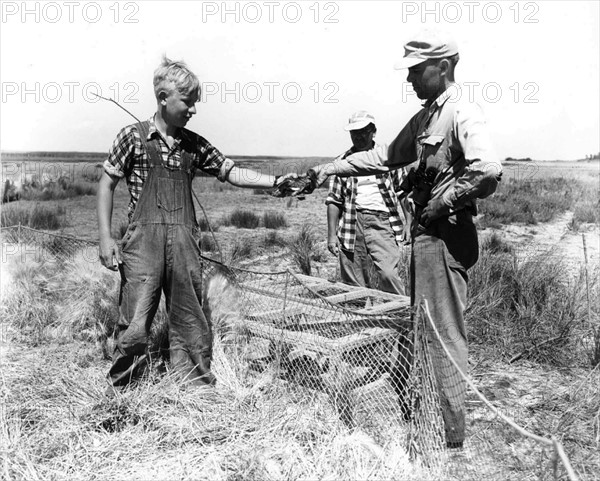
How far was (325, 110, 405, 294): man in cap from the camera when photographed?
521 centimetres

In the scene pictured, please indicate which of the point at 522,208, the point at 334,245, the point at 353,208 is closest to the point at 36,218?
the point at 334,245

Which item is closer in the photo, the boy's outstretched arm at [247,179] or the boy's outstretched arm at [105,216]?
the boy's outstretched arm at [105,216]

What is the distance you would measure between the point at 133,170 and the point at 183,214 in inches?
14.9

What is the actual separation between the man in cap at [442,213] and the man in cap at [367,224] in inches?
73.4

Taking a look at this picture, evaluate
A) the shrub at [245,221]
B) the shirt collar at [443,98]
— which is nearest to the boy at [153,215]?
the shirt collar at [443,98]

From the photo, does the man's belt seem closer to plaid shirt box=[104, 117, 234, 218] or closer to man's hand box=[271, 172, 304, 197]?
man's hand box=[271, 172, 304, 197]

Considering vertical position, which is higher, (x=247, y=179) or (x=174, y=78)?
(x=174, y=78)

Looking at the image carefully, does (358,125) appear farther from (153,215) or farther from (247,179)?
(153,215)

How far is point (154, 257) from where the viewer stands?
363 cm

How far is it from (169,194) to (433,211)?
1519mm

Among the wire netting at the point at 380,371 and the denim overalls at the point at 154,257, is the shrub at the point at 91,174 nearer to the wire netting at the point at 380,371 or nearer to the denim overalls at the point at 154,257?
the wire netting at the point at 380,371

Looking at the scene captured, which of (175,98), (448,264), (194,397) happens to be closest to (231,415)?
(194,397)

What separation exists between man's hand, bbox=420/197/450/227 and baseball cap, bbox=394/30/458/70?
0.68m

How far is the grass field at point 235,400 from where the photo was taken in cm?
287
